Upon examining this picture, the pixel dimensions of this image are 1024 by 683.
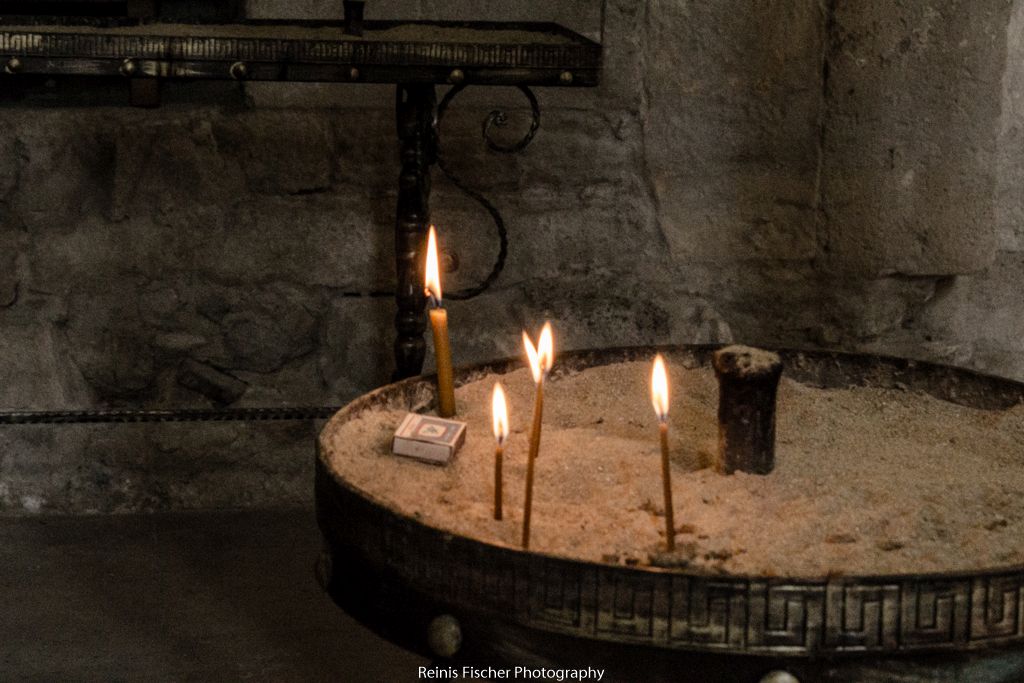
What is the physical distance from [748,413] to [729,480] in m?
0.08

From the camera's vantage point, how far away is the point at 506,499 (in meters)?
1.49

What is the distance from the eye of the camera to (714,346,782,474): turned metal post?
1579 mm

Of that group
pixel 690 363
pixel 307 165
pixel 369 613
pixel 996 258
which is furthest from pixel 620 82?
pixel 369 613

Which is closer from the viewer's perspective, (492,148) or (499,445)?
(499,445)

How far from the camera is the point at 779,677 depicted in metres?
1.19

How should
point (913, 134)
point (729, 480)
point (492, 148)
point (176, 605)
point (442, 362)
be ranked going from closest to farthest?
point (729, 480) < point (442, 362) < point (492, 148) < point (176, 605) < point (913, 134)

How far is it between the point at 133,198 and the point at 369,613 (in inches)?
73.1

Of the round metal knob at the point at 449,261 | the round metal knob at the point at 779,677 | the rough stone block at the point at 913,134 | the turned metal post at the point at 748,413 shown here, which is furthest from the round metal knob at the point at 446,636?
the rough stone block at the point at 913,134

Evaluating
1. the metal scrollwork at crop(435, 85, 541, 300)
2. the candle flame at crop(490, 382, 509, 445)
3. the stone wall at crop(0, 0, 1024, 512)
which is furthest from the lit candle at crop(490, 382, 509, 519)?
the stone wall at crop(0, 0, 1024, 512)

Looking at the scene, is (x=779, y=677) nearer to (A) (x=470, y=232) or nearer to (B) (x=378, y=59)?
(B) (x=378, y=59)

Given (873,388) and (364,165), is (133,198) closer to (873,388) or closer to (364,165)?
(364,165)

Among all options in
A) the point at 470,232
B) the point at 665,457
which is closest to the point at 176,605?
the point at 470,232

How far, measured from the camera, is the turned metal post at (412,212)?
2.50 m

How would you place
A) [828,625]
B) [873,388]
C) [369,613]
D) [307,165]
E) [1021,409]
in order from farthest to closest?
1. [307,165]
2. [873,388]
3. [1021,409]
4. [369,613]
5. [828,625]
